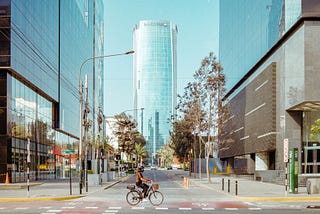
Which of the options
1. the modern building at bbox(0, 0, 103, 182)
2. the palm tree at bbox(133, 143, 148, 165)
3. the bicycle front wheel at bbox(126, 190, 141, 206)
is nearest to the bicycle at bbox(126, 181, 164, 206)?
the bicycle front wheel at bbox(126, 190, 141, 206)

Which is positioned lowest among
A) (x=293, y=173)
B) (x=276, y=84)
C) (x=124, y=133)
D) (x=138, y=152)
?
(x=138, y=152)

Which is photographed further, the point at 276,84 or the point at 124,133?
the point at 124,133

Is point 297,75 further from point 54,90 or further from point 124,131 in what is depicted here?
point 124,131

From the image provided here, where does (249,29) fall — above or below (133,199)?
above

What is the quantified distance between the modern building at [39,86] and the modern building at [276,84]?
63.8 ft

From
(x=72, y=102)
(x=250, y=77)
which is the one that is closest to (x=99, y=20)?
(x=72, y=102)

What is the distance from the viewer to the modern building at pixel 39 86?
49.5 m

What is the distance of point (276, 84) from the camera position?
52594 millimetres

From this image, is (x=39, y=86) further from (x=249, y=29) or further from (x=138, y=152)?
(x=138, y=152)

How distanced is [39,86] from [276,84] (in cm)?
2790

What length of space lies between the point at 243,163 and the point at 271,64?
29.8 meters

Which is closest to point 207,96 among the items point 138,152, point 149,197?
point 149,197

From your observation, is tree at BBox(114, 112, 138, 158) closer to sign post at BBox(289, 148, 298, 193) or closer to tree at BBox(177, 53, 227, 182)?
tree at BBox(177, 53, 227, 182)

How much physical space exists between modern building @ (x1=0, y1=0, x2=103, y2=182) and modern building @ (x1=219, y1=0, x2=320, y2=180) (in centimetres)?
1944
